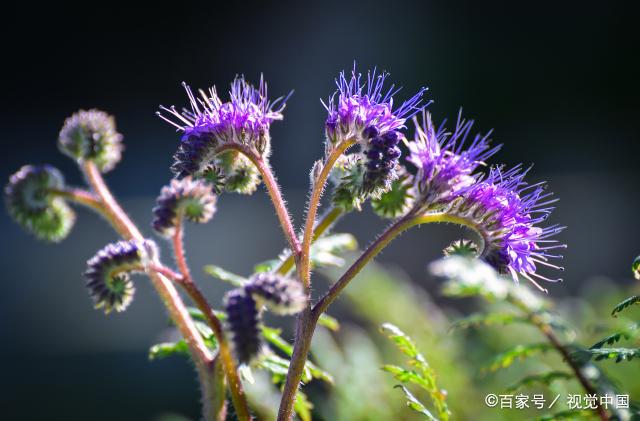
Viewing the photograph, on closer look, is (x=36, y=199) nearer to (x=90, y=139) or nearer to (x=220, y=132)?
(x=90, y=139)

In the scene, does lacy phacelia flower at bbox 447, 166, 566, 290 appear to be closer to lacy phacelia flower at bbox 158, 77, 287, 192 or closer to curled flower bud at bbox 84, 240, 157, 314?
lacy phacelia flower at bbox 158, 77, 287, 192

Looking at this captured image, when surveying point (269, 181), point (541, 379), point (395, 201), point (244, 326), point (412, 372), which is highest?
point (395, 201)

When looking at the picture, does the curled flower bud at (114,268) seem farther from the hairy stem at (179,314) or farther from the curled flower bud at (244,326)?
the curled flower bud at (244,326)

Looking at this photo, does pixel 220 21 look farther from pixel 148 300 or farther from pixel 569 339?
pixel 569 339

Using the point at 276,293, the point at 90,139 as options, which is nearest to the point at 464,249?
the point at 276,293

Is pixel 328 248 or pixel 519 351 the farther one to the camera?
pixel 328 248
